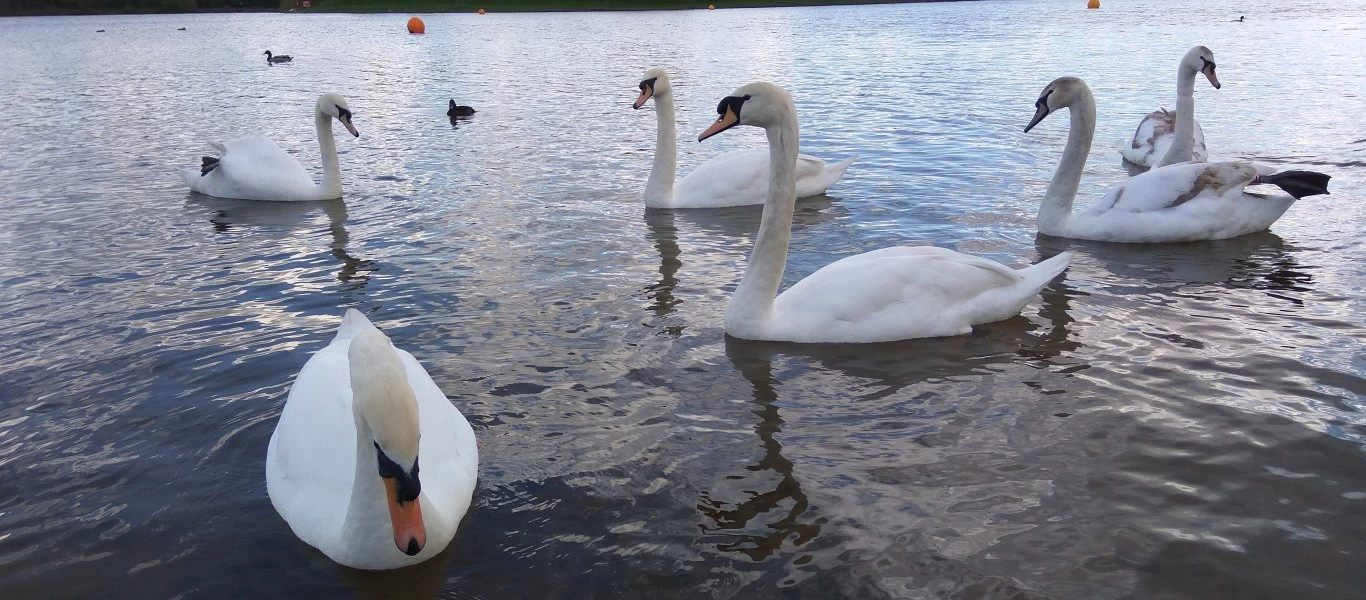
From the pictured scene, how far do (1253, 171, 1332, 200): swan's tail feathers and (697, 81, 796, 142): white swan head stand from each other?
4.59 m

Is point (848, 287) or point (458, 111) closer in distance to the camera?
point (848, 287)

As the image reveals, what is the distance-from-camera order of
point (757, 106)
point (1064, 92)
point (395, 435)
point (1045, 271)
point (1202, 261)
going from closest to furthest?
point (395, 435), point (757, 106), point (1045, 271), point (1202, 261), point (1064, 92)

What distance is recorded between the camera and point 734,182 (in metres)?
10.8

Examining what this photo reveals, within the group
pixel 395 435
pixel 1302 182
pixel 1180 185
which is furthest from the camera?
pixel 1180 185

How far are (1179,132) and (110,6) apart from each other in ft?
319

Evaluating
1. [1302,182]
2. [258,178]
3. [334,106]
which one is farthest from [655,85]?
[1302,182]

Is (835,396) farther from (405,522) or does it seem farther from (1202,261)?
(1202,261)

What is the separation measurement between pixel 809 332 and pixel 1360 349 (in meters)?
3.16

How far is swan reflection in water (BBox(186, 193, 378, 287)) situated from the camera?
9.66 m

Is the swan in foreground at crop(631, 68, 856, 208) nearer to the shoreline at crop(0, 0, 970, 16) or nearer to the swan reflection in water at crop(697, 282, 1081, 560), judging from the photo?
the swan reflection in water at crop(697, 282, 1081, 560)

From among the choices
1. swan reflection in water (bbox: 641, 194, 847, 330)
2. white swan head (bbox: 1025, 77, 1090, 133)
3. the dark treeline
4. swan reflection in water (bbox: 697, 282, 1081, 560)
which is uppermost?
the dark treeline

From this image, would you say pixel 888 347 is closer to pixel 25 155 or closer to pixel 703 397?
pixel 703 397

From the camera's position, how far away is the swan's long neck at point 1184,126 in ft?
34.5

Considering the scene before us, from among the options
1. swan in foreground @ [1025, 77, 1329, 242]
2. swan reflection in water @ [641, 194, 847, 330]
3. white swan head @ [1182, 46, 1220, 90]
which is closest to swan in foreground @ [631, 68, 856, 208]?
swan reflection in water @ [641, 194, 847, 330]
